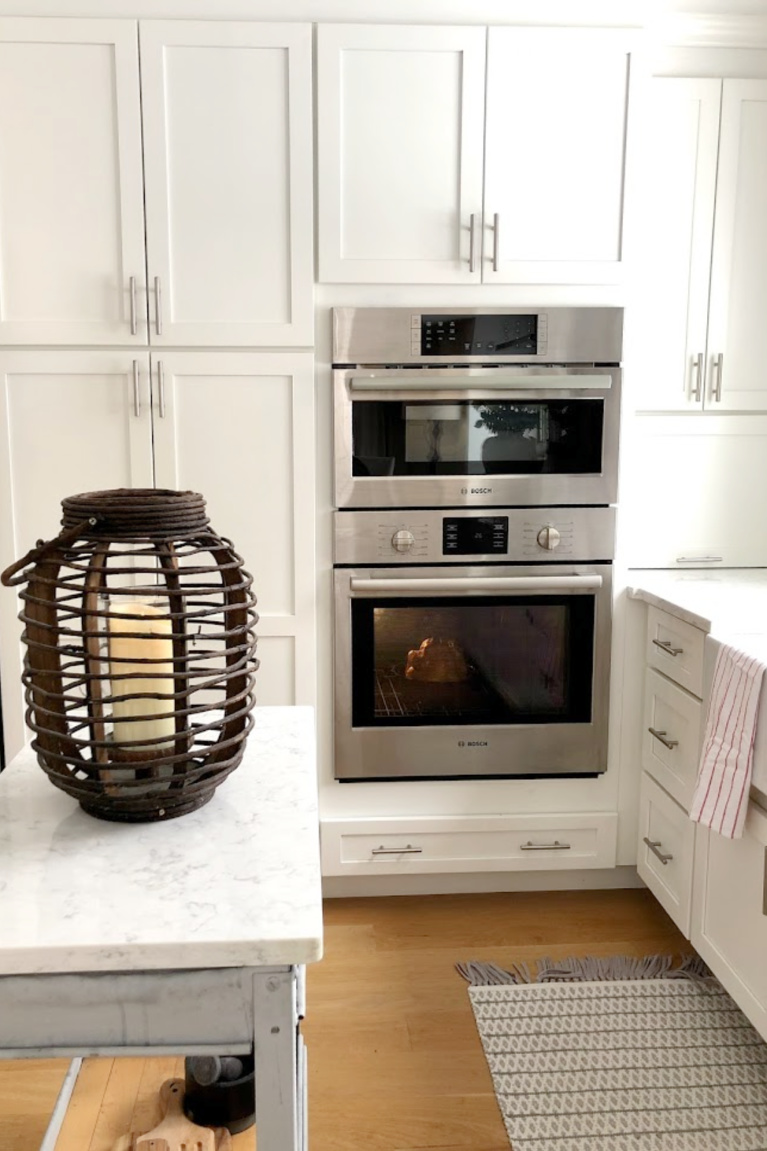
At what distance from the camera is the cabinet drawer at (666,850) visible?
2334 millimetres

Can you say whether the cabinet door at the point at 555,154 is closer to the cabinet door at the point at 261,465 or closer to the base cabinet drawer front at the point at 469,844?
the cabinet door at the point at 261,465

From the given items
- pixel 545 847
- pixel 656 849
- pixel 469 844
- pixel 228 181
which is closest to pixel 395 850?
pixel 469 844

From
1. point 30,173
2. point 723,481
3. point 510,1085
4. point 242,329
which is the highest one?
point 30,173

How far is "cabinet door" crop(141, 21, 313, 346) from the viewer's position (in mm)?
2326

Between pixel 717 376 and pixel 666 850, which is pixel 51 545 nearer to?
pixel 666 850

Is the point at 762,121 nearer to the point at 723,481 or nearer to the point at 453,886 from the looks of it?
the point at 723,481

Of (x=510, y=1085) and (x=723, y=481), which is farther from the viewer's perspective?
(x=723, y=481)

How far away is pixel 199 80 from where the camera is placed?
2.33 m

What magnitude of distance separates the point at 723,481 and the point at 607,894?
118cm

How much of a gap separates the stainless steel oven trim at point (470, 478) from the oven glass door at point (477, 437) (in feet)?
0.05

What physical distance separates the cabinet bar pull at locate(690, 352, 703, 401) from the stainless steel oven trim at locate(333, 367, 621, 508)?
0.91ft

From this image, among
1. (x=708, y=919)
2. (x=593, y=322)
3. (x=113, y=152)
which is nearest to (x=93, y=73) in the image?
(x=113, y=152)

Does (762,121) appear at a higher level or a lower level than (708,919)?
higher

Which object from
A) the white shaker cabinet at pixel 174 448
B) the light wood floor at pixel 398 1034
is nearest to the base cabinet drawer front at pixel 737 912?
the light wood floor at pixel 398 1034
